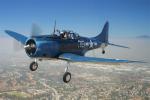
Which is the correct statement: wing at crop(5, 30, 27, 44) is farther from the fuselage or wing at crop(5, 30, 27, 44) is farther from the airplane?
the fuselage

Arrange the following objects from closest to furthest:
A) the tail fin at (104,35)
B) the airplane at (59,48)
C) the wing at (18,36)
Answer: the airplane at (59,48) → the wing at (18,36) → the tail fin at (104,35)

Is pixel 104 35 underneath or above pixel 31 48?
above

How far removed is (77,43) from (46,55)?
5852 millimetres

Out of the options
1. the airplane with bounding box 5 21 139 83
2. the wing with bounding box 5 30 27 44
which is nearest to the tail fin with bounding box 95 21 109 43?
the airplane with bounding box 5 21 139 83

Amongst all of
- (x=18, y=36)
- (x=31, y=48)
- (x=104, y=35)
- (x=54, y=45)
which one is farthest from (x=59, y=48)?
(x=104, y=35)

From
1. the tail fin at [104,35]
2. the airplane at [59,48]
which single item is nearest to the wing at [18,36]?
the airplane at [59,48]

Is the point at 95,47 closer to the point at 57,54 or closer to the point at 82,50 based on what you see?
the point at 82,50

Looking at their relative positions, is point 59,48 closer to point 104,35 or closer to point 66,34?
point 66,34

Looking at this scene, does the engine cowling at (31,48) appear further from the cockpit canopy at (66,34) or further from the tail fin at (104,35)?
the tail fin at (104,35)

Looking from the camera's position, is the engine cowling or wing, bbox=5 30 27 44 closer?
the engine cowling

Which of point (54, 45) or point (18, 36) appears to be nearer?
point (54, 45)

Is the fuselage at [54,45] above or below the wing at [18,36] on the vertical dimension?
below

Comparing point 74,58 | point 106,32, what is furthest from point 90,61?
point 106,32

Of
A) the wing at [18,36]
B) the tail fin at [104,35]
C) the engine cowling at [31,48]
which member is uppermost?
the tail fin at [104,35]
